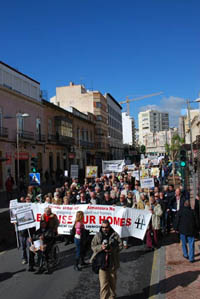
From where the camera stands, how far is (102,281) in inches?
231

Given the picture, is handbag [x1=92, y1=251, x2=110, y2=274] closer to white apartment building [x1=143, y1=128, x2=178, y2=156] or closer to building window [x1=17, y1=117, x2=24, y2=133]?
building window [x1=17, y1=117, x2=24, y2=133]

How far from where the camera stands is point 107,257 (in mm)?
5840

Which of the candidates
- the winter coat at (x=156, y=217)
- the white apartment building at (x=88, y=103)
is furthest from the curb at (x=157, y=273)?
the white apartment building at (x=88, y=103)

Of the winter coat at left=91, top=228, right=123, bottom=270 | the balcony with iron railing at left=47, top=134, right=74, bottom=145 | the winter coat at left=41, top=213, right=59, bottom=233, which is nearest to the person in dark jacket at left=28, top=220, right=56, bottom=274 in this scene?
the winter coat at left=41, top=213, right=59, bottom=233

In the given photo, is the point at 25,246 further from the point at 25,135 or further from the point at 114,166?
the point at 25,135

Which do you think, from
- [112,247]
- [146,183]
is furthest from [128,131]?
[112,247]

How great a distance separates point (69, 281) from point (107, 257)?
6.74 ft

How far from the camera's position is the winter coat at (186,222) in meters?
8.30

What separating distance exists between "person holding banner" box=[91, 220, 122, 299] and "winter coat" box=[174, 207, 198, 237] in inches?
114

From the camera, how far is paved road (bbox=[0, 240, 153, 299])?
6637 mm

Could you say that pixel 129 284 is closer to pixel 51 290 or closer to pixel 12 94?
pixel 51 290

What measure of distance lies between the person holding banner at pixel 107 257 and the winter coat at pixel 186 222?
2894 mm

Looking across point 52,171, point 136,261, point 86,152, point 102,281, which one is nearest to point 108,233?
point 102,281

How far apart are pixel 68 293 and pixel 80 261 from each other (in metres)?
1.91
